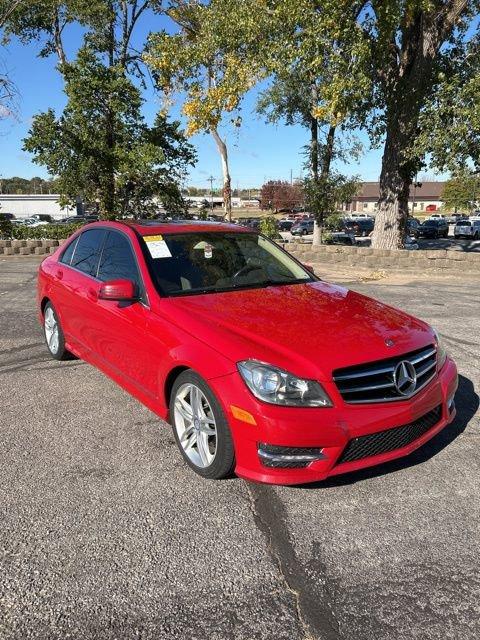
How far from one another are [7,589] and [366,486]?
1.99 metres

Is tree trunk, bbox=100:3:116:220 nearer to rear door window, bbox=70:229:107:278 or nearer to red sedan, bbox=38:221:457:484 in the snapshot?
rear door window, bbox=70:229:107:278

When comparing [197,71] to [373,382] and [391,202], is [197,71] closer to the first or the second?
[391,202]

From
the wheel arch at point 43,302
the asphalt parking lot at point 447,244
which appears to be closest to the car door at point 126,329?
the wheel arch at point 43,302

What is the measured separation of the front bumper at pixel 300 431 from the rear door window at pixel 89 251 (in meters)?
2.21

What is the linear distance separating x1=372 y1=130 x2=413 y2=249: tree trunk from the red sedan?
12.4 metres

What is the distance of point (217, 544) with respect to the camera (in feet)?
8.73

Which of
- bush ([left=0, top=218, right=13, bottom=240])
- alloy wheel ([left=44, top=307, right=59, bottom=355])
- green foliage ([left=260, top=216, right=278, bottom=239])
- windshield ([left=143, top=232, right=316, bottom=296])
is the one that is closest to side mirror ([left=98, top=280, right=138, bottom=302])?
windshield ([left=143, top=232, right=316, bottom=296])

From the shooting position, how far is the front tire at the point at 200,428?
3.00 metres

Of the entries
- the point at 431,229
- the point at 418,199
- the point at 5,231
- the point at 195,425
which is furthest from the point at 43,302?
the point at 418,199

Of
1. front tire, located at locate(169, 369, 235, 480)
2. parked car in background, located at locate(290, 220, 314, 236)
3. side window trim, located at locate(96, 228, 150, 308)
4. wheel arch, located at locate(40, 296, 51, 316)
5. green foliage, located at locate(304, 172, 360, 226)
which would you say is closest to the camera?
front tire, located at locate(169, 369, 235, 480)

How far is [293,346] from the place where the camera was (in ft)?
9.87

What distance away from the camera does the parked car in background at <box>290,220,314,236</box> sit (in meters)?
45.2

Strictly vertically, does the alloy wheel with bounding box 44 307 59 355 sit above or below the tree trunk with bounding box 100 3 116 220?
below

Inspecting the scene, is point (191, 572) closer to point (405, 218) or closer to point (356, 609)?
point (356, 609)
